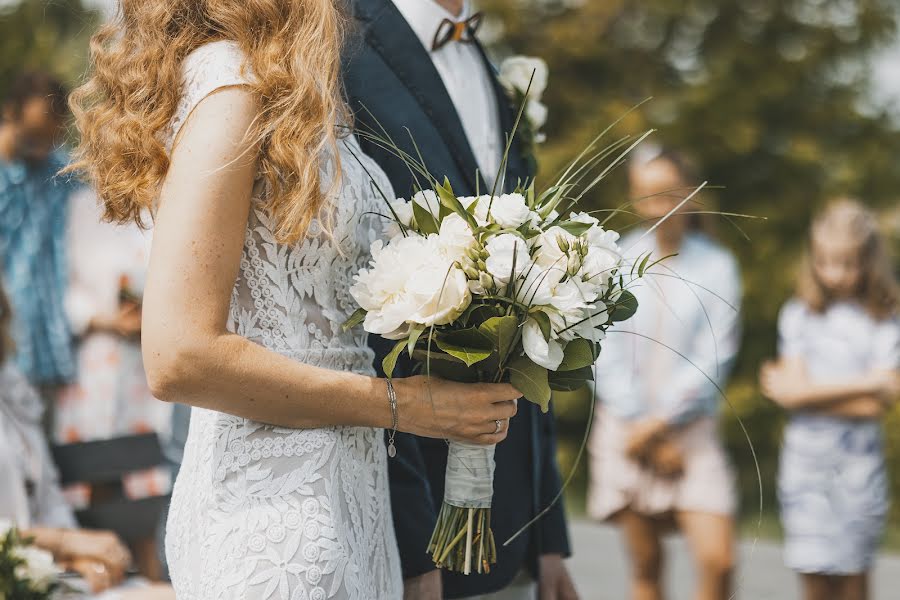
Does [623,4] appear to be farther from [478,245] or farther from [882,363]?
[478,245]

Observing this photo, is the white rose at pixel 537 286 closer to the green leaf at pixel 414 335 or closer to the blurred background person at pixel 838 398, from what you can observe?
the green leaf at pixel 414 335

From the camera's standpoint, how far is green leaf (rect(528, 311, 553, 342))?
6.08 feet

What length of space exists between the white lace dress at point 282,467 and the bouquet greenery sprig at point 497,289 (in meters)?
0.09

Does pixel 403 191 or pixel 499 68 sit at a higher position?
pixel 499 68

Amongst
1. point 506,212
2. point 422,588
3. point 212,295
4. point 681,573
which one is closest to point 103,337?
point 422,588

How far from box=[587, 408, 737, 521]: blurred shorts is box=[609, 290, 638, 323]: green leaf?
3.09 meters

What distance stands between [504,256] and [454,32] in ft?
2.76

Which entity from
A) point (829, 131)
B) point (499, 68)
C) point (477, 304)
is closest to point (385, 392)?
point (477, 304)

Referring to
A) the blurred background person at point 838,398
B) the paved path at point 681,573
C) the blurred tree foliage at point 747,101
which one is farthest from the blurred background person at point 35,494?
the blurred tree foliage at point 747,101

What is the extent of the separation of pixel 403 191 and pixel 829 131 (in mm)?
11783

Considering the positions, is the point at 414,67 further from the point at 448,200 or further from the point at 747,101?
the point at 747,101

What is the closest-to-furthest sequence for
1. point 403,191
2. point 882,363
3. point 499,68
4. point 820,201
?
point 403,191
point 499,68
point 882,363
point 820,201

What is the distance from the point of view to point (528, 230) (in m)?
1.89

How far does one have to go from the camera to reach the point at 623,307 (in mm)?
2008
